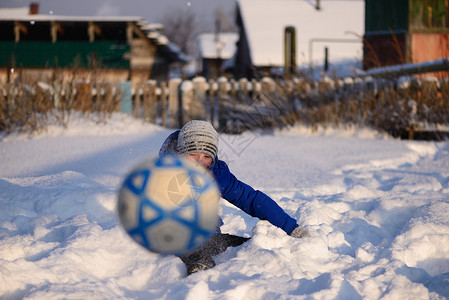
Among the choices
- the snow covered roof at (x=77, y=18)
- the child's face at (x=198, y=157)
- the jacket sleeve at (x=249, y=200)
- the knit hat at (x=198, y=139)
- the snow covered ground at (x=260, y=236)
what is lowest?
the snow covered ground at (x=260, y=236)

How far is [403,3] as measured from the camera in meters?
14.6

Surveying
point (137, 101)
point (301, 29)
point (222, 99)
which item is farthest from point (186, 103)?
point (301, 29)

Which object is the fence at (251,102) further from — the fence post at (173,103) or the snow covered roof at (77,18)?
the snow covered roof at (77,18)

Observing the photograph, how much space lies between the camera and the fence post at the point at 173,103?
9766 mm

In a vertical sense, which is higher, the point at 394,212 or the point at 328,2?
the point at 328,2

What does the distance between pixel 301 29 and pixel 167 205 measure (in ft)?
75.2

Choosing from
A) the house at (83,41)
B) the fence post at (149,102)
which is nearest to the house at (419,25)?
the fence post at (149,102)

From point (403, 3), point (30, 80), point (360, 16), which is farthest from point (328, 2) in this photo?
point (30, 80)

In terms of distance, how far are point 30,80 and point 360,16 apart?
67.7 ft

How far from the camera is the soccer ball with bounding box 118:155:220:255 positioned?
2445mm

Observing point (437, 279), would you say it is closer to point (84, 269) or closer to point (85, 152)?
point (84, 269)

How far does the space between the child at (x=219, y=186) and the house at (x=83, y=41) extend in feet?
65.5

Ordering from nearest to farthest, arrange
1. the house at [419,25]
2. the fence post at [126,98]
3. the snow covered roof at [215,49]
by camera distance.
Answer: the fence post at [126,98] < the house at [419,25] < the snow covered roof at [215,49]

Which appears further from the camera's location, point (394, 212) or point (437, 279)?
point (394, 212)
